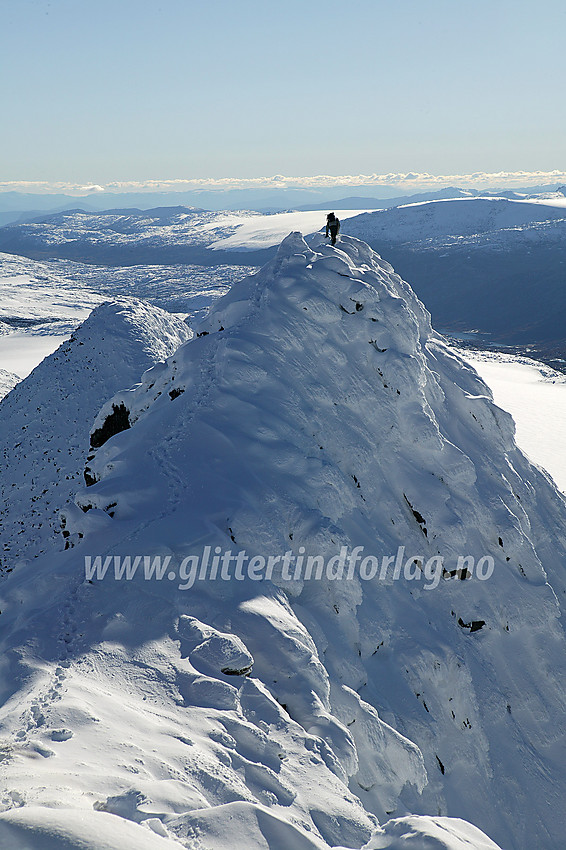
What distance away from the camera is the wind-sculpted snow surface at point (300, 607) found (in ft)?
24.8

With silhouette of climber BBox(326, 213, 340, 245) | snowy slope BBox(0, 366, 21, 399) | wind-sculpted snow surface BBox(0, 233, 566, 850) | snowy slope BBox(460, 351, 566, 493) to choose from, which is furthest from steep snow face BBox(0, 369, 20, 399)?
snowy slope BBox(460, 351, 566, 493)

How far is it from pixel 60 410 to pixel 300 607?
29262 millimetres

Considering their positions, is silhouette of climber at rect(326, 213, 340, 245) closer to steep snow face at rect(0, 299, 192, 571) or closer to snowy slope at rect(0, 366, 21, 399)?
steep snow face at rect(0, 299, 192, 571)

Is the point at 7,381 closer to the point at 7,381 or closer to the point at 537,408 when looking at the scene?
the point at 7,381

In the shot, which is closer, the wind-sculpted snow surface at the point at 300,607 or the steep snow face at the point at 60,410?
the wind-sculpted snow surface at the point at 300,607

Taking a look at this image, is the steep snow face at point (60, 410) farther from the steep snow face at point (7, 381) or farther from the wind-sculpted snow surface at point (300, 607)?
the steep snow face at point (7, 381)

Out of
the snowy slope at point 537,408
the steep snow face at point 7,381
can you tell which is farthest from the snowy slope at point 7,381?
the snowy slope at point 537,408

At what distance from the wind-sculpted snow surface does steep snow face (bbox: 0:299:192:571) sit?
973 centimetres

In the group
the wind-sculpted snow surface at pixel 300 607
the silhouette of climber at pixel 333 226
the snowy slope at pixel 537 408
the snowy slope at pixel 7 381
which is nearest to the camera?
the wind-sculpted snow surface at pixel 300 607

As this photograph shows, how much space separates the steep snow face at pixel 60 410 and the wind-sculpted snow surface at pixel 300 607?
9.73 m

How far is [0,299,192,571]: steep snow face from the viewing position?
94.9ft

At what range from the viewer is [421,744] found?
14.4 metres

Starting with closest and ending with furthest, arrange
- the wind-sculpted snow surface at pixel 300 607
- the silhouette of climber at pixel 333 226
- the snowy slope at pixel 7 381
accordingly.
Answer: the wind-sculpted snow surface at pixel 300 607
the silhouette of climber at pixel 333 226
the snowy slope at pixel 7 381

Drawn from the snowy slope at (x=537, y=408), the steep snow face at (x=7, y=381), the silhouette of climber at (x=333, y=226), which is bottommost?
the snowy slope at (x=537, y=408)
